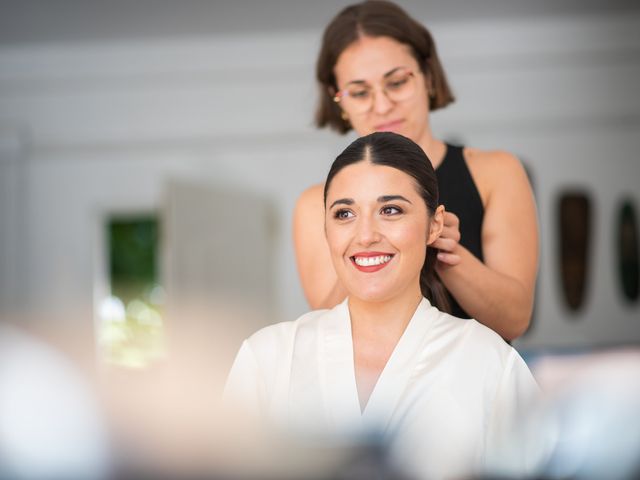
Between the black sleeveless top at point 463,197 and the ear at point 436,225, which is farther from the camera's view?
the black sleeveless top at point 463,197

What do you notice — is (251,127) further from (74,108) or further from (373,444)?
(373,444)

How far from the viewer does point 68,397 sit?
22.4 inches

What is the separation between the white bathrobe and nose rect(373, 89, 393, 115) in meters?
0.29

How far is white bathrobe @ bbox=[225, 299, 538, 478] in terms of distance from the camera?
750mm

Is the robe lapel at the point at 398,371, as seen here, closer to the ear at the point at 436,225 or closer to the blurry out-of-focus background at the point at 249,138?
the ear at the point at 436,225

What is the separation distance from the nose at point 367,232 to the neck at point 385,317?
0.09 m

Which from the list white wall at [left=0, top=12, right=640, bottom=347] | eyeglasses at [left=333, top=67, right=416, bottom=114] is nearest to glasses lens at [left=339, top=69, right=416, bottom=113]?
eyeglasses at [left=333, top=67, right=416, bottom=114]

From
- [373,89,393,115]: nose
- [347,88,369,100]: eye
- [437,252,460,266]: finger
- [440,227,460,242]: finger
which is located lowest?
[437,252,460,266]: finger

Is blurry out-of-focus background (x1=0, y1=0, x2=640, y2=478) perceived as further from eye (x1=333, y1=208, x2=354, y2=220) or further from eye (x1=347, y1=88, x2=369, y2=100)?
eye (x1=333, y1=208, x2=354, y2=220)

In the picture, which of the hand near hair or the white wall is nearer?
the hand near hair

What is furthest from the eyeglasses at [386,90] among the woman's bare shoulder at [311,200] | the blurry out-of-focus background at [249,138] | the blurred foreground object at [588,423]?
the blurry out-of-focus background at [249,138]

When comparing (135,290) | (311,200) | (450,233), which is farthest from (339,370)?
(135,290)

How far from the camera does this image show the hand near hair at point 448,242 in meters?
0.95

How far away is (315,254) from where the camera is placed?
1128mm
